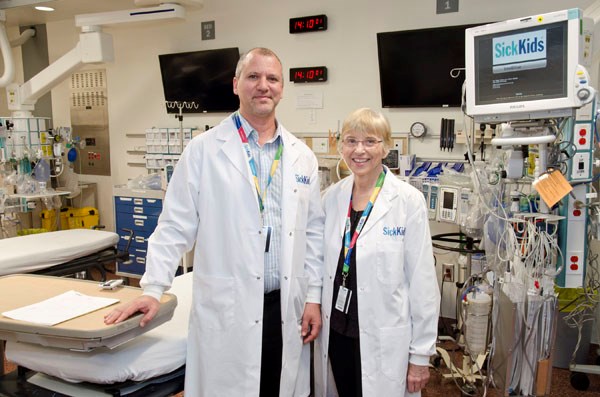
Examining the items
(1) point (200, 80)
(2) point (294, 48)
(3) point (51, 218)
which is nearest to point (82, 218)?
(3) point (51, 218)

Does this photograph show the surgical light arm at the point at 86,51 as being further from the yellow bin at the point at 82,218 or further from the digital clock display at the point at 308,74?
the yellow bin at the point at 82,218

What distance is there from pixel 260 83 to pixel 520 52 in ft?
4.11

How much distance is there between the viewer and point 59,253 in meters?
3.22

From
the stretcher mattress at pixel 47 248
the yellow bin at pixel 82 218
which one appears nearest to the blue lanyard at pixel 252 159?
the stretcher mattress at pixel 47 248

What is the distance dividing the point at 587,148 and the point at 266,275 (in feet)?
5.80

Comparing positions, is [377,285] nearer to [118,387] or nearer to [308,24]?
[118,387]

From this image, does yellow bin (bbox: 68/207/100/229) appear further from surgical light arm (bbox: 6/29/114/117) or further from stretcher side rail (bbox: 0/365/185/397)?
stretcher side rail (bbox: 0/365/185/397)

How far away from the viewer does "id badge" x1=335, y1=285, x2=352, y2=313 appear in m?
1.81

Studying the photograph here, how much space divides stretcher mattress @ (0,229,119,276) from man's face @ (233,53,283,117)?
2.08 metres

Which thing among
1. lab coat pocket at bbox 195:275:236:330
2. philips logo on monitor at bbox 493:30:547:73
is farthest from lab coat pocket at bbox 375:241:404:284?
philips logo on monitor at bbox 493:30:547:73

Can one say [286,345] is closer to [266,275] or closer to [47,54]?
[266,275]

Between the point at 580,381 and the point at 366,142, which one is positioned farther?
the point at 580,381

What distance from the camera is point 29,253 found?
311cm

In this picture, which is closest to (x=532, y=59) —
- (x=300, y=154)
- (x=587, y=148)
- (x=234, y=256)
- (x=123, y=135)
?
(x=587, y=148)
